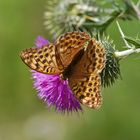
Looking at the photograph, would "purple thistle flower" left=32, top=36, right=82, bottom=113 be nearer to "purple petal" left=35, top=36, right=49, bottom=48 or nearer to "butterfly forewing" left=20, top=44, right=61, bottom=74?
"purple petal" left=35, top=36, right=49, bottom=48

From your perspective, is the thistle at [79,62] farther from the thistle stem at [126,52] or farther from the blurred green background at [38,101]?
the blurred green background at [38,101]

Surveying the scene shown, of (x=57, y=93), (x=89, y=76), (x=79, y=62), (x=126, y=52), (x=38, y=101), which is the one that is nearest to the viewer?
(x=89, y=76)

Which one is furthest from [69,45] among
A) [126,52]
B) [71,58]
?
[126,52]

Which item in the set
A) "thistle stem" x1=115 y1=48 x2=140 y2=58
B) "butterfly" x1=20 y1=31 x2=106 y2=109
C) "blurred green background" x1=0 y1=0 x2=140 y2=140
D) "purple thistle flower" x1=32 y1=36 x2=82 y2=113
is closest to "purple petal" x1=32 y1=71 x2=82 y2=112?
"purple thistle flower" x1=32 y1=36 x2=82 y2=113

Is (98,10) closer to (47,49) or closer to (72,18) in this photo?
(72,18)

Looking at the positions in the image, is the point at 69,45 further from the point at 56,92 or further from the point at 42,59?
the point at 56,92
